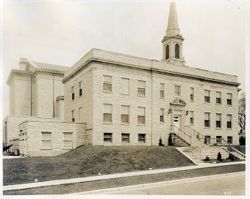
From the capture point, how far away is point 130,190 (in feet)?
37.0

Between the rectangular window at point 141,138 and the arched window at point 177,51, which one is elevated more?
the arched window at point 177,51

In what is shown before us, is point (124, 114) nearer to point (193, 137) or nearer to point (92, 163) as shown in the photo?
point (193, 137)

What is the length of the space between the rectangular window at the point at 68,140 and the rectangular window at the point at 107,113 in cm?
271

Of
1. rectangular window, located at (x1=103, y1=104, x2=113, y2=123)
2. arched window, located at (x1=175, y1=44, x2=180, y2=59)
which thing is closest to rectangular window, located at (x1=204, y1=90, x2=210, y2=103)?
arched window, located at (x1=175, y1=44, x2=180, y2=59)

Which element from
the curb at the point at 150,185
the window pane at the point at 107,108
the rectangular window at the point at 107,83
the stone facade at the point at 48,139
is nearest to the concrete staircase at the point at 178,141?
the window pane at the point at 107,108

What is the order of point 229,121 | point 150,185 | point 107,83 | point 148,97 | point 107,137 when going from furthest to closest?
point 229,121
point 148,97
point 107,83
point 107,137
point 150,185

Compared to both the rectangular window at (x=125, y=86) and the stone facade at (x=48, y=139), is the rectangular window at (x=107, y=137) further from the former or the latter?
the rectangular window at (x=125, y=86)

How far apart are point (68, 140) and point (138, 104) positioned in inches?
227

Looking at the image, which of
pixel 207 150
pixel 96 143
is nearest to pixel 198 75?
pixel 207 150

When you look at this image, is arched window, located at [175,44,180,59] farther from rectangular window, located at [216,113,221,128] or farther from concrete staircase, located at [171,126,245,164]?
concrete staircase, located at [171,126,245,164]

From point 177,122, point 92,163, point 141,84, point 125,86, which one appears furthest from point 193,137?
point 92,163

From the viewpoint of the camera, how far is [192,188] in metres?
11.6

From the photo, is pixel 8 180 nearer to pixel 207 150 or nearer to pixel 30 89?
pixel 207 150

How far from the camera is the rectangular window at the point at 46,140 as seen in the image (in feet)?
64.8
